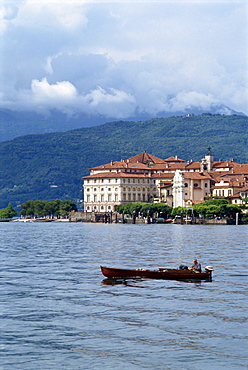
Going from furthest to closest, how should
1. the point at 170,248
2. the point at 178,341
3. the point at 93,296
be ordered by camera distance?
the point at 170,248 → the point at 93,296 → the point at 178,341

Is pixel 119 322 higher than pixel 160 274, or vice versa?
pixel 160 274

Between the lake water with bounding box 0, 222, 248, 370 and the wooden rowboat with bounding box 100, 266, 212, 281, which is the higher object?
the wooden rowboat with bounding box 100, 266, 212, 281

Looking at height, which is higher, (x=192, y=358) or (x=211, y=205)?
(x=211, y=205)

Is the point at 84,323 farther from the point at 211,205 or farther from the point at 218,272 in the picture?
the point at 211,205

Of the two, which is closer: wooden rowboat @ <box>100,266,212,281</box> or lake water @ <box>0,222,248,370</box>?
lake water @ <box>0,222,248,370</box>

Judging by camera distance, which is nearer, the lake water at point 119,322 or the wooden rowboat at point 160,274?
the lake water at point 119,322

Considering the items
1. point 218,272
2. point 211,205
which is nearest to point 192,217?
point 211,205

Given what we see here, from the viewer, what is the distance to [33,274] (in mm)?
47500

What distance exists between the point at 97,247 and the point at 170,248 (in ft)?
26.6

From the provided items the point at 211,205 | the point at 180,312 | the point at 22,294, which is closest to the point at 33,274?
the point at 22,294

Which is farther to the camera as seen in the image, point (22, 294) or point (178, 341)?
point (22, 294)

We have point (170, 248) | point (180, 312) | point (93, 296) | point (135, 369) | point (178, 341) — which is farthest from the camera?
point (170, 248)

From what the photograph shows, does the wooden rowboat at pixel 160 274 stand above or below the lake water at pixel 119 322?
above

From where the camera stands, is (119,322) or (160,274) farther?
(160,274)
